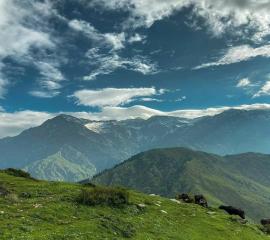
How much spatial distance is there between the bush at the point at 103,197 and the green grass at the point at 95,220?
919mm

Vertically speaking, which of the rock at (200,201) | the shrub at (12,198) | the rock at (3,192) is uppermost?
the rock at (3,192)

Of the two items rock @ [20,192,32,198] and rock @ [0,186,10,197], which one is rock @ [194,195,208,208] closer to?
rock @ [20,192,32,198]

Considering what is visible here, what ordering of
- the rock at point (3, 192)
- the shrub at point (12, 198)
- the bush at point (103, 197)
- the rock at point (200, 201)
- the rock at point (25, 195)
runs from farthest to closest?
the rock at point (200, 201)
the rock at point (25, 195)
the rock at point (3, 192)
the bush at point (103, 197)
the shrub at point (12, 198)

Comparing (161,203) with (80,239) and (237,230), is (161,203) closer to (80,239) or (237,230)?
(237,230)

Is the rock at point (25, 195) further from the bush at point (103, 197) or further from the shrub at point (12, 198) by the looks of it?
the bush at point (103, 197)

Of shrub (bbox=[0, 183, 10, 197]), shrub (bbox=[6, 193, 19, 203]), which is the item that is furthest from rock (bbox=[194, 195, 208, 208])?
shrub (bbox=[6, 193, 19, 203])

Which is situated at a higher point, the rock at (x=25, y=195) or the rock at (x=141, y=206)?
the rock at (x=25, y=195)

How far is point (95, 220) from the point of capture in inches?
1527

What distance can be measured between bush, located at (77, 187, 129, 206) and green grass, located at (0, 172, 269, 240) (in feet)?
3.02

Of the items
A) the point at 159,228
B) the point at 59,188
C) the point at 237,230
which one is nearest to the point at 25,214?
the point at 159,228

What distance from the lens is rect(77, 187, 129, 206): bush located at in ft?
148

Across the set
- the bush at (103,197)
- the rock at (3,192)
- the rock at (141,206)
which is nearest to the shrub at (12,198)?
the rock at (3,192)

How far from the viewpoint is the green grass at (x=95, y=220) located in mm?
33228

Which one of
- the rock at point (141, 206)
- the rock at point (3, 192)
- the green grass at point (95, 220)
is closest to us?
the green grass at point (95, 220)
